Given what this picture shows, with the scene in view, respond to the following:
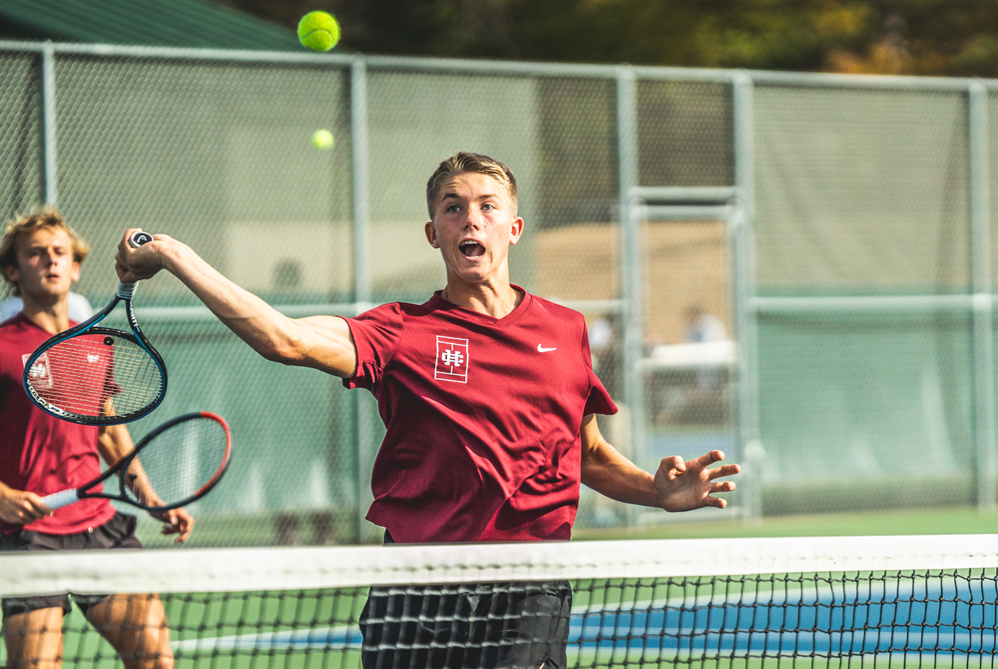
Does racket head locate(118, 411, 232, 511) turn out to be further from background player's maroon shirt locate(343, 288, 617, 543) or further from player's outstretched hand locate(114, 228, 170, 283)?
player's outstretched hand locate(114, 228, 170, 283)

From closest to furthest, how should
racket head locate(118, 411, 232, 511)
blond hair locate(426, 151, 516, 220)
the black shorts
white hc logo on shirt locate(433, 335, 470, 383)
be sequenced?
1. the black shorts
2. white hc logo on shirt locate(433, 335, 470, 383)
3. blond hair locate(426, 151, 516, 220)
4. racket head locate(118, 411, 232, 511)

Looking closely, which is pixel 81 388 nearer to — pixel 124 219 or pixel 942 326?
pixel 124 219

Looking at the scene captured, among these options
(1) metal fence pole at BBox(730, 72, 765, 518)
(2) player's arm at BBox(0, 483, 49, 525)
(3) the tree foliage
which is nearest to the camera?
(2) player's arm at BBox(0, 483, 49, 525)

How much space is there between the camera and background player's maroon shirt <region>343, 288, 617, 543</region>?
8.20 feet

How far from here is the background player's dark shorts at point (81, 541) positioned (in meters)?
3.22

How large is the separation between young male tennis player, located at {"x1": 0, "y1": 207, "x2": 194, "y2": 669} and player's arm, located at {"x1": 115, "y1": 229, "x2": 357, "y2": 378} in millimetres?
1378

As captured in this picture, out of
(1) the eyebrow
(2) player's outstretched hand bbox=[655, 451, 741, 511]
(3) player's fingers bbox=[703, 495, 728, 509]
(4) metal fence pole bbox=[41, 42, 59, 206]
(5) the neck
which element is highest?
(4) metal fence pole bbox=[41, 42, 59, 206]

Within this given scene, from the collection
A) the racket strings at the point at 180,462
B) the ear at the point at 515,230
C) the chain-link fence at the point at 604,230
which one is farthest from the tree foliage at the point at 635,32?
the ear at the point at 515,230

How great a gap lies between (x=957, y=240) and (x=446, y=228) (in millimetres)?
6610

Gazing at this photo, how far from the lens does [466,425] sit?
2.50 m

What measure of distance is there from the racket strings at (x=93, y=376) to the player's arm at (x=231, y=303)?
1.07 meters

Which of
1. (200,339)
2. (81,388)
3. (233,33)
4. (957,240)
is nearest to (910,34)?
(957,240)

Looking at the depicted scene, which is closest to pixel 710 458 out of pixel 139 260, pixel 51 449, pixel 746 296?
pixel 139 260

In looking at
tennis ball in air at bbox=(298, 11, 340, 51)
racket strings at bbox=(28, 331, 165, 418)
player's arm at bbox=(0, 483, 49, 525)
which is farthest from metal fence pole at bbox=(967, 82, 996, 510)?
player's arm at bbox=(0, 483, 49, 525)
